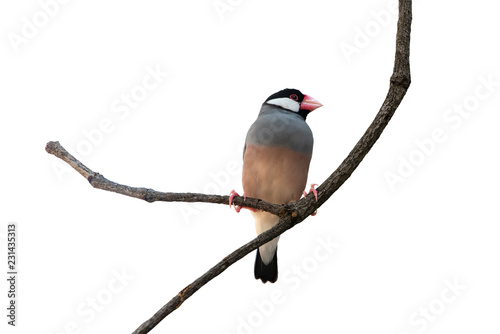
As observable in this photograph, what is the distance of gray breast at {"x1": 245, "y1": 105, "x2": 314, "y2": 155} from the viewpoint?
132 inches

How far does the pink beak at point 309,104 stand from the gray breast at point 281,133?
0.63ft

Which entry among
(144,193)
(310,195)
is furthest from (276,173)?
(144,193)

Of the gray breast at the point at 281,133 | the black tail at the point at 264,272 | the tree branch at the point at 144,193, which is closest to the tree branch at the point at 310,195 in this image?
the tree branch at the point at 144,193

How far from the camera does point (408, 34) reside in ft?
8.95

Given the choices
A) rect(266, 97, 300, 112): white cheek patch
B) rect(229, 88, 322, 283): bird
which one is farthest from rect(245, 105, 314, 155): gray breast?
rect(266, 97, 300, 112): white cheek patch

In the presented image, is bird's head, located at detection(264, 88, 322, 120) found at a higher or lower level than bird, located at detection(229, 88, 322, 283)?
higher

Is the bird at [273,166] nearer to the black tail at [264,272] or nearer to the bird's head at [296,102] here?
the black tail at [264,272]

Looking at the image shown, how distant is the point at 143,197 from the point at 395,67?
4.94 ft

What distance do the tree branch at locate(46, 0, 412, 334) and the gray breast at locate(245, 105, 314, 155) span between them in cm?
56

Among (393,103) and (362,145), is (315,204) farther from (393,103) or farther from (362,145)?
(393,103)

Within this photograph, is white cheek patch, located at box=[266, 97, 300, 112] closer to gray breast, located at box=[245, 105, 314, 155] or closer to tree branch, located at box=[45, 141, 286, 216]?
gray breast, located at box=[245, 105, 314, 155]

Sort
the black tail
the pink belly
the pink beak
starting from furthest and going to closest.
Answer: the pink beak < the black tail < the pink belly

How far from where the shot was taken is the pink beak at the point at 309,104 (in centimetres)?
370

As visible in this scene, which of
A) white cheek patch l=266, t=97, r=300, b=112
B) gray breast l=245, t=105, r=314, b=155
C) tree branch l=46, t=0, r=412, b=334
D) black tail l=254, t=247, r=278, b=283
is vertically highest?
white cheek patch l=266, t=97, r=300, b=112
